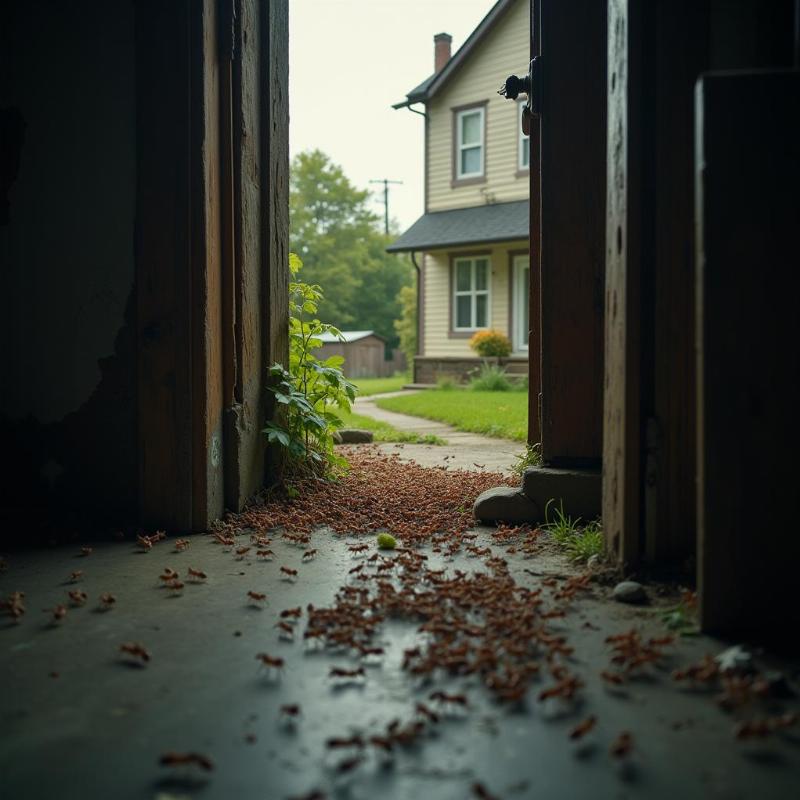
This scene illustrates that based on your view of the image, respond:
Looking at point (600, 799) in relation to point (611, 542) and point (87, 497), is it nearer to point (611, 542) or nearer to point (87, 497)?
point (611, 542)

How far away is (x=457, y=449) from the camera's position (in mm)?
6676

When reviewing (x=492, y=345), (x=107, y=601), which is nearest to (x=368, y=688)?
(x=107, y=601)

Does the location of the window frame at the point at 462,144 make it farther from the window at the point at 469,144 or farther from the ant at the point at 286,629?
the ant at the point at 286,629

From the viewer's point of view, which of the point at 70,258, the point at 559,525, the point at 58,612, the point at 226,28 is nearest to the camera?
the point at 58,612

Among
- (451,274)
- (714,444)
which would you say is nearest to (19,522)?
(714,444)

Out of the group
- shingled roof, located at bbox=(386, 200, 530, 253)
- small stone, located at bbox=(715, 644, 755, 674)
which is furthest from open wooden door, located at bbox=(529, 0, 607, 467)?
shingled roof, located at bbox=(386, 200, 530, 253)

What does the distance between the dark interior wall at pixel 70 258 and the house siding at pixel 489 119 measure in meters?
14.4

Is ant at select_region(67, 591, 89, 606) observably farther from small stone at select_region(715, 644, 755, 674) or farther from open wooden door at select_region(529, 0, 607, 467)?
open wooden door at select_region(529, 0, 607, 467)

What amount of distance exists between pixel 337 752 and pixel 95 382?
2.42 metres

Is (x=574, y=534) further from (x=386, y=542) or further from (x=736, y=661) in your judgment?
(x=736, y=661)

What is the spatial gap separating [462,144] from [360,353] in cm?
1232

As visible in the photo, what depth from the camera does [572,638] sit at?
205 centimetres

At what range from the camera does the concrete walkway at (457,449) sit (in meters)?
5.64

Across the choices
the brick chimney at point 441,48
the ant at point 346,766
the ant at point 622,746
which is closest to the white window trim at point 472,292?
the brick chimney at point 441,48
